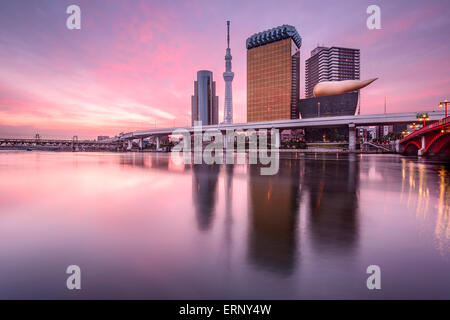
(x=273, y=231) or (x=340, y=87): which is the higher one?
(x=340, y=87)

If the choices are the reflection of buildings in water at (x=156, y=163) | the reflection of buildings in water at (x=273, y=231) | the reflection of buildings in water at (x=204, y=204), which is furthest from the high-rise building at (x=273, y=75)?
the reflection of buildings in water at (x=273, y=231)

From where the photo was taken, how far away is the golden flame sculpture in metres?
144

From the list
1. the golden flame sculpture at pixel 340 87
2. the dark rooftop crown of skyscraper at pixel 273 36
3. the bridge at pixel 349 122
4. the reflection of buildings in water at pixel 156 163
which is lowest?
the reflection of buildings in water at pixel 156 163


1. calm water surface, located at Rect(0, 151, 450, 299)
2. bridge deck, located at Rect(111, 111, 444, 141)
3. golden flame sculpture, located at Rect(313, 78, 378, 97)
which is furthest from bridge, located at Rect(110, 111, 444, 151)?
golden flame sculpture, located at Rect(313, 78, 378, 97)

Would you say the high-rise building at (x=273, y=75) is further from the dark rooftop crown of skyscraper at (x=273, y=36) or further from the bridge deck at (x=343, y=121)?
the bridge deck at (x=343, y=121)

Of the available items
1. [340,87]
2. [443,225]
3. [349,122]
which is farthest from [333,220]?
[340,87]

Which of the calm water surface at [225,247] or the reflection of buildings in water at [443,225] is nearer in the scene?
the calm water surface at [225,247]

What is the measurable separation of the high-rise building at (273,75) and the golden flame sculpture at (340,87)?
22.4m

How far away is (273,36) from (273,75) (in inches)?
1247

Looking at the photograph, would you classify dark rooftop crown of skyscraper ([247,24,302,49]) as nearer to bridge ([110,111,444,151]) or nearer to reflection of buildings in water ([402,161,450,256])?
bridge ([110,111,444,151])

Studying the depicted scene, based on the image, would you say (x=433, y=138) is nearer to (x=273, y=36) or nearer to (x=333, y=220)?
(x=333, y=220)

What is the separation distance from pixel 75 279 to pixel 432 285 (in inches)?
244

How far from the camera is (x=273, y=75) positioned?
175 m

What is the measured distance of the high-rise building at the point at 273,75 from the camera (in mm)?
169750
